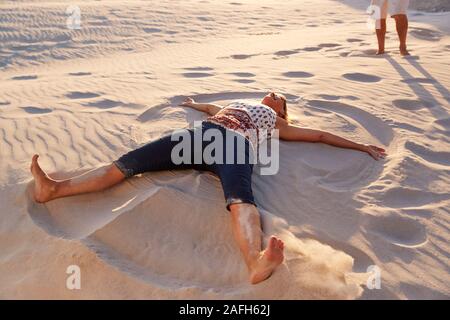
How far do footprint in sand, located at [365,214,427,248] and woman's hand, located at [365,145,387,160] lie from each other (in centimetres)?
78

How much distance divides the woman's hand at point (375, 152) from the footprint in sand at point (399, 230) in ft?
2.56

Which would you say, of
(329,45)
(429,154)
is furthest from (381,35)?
(429,154)

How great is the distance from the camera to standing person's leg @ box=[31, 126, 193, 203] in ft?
10.1

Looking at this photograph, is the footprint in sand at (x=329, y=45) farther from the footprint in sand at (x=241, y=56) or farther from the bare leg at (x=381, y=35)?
the footprint in sand at (x=241, y=56)

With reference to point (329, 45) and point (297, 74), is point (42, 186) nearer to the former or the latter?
point (297, 74)

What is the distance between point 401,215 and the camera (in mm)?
2951

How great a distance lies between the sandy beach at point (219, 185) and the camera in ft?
8.20

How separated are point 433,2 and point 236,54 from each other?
24.6 ft

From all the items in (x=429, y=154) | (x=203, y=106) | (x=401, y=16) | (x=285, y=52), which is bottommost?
(x=285, y=52)

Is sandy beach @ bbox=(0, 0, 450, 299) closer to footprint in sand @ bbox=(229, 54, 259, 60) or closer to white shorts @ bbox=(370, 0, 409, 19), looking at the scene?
footprint in sand @ bbox=(229, 54, 259, 60)

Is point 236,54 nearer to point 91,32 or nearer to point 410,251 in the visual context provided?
point 91,32

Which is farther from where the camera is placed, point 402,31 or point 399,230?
point 402,31

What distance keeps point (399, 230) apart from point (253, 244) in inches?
37.1

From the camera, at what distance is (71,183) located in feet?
10.2
